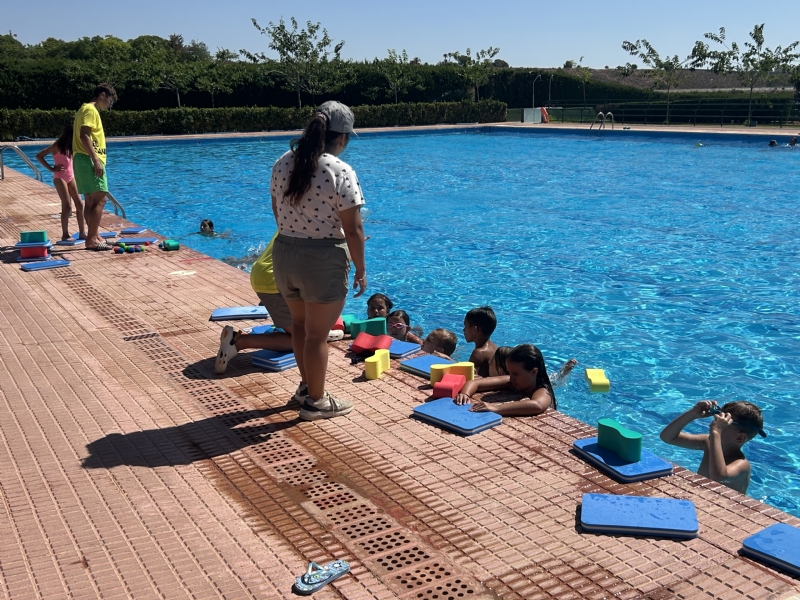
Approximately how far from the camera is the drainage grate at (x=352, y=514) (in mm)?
3312

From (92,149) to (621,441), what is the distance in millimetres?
7055

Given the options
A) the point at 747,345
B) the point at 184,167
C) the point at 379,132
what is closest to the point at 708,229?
the point at 747,345

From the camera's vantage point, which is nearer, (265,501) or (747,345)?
(265,501)

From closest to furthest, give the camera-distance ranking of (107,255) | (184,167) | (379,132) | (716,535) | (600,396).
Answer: (716,535), (600,396), (107,255), (184,167), (379,132)

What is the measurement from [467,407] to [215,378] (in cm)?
178

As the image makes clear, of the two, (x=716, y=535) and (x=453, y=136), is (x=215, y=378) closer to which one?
(x=716, y=535)

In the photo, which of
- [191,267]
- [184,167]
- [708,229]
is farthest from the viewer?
[184,167]

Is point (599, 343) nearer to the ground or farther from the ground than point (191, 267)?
nearer to the ground

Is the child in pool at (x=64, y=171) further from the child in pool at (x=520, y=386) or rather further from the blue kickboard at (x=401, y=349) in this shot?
the child in pool at (x=520, y=386)

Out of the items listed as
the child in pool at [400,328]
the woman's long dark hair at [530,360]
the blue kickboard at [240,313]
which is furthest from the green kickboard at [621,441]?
the blue kickboard at [240,313]

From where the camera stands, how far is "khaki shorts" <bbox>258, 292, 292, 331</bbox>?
16.5 feet

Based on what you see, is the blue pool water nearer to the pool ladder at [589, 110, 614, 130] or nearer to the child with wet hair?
the child with wet hair

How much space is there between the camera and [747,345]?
791 centimetres

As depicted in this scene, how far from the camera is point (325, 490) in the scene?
359 cm
